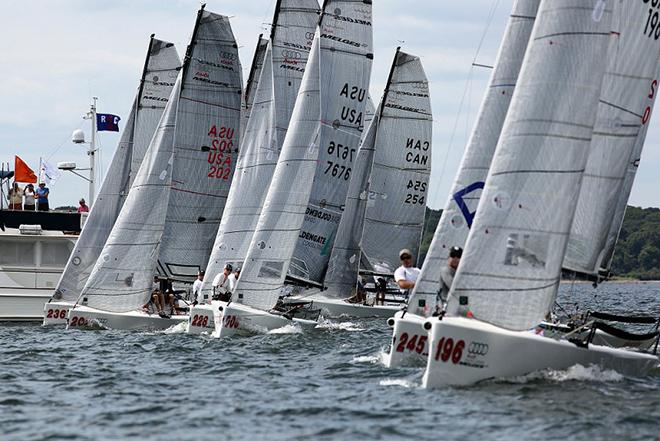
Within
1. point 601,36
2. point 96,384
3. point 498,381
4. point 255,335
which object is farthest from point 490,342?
point 255,335

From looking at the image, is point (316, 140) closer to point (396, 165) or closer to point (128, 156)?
point (128, 156)

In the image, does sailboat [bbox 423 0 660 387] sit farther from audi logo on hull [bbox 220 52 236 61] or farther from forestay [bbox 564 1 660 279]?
audi logo on hull [bbox 220 52 236 61]

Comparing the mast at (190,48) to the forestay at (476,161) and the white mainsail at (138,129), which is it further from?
the forestay at (476,161)

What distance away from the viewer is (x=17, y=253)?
37281mm

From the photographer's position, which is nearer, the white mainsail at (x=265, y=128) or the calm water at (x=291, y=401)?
the calm water at (x=291, y=401)

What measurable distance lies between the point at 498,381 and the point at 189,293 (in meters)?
18.0

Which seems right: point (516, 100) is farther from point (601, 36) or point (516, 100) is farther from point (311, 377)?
point (311, 377)

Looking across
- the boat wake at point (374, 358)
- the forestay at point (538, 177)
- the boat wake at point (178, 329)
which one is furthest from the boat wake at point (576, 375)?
the boat wake at point (178, 329)

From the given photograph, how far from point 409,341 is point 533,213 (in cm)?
306

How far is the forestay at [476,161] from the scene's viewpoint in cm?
2034

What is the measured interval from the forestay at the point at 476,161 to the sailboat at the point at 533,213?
2522mm

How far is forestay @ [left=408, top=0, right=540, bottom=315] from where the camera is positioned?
2034 centimetres

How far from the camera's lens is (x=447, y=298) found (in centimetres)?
1805

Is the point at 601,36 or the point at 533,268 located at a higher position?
the point at 601,36
